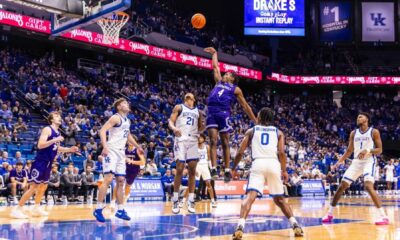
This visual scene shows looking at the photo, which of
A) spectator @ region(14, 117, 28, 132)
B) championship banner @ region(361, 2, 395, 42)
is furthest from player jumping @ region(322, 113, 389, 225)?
championship banner @ region(361, 2, 395, 42)

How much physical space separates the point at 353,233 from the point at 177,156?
11.5 ft

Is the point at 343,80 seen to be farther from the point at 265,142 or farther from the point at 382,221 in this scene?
the point at 265,142

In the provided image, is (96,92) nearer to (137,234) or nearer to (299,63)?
(137,234)

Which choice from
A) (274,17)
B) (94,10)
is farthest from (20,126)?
(274,17)

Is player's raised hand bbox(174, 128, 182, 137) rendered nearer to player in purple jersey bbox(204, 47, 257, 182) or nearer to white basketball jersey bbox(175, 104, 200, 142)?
white basketball jersey bbox(175, 104, 200, 142)

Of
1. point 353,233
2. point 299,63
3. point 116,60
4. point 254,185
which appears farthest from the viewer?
point 299,63

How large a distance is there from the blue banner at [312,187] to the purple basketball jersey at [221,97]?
49.7ft

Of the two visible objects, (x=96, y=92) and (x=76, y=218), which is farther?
(x=96, y=92)

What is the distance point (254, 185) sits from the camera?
7000 mm

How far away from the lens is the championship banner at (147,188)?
1681cm

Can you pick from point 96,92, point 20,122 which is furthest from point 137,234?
point 96,92

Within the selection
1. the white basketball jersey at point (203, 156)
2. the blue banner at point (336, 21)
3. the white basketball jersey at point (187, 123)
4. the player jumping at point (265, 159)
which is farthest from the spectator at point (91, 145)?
the blue banner at point (336, 21)

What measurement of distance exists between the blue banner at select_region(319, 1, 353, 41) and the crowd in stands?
7772 millimetres

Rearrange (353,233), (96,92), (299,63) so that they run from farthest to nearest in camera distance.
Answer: (299,63), (96,92), (353,233)
